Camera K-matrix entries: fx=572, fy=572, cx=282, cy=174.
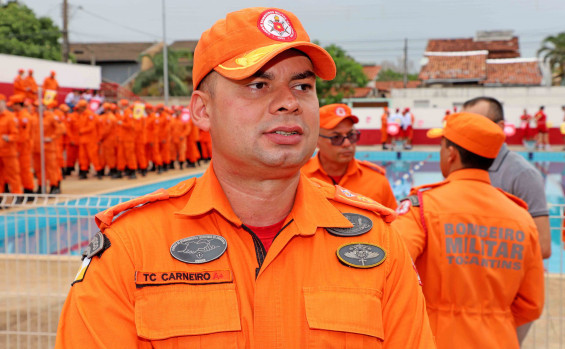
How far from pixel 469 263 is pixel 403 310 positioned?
3.94 ft

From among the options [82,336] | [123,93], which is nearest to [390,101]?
[123,93]

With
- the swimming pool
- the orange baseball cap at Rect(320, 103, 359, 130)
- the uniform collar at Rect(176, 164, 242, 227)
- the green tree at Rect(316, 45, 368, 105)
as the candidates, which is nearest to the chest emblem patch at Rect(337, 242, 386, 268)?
the uniform collar at Rect(176, 164, 242, 227)

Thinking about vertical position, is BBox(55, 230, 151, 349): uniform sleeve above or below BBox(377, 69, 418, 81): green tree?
Answer: below

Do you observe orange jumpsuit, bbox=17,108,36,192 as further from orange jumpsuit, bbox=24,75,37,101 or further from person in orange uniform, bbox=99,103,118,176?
orange jumpsuit, bbox=24,75,37,101

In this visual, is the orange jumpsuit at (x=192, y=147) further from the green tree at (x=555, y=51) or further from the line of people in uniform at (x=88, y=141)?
the green tree at (x=555, y=51)

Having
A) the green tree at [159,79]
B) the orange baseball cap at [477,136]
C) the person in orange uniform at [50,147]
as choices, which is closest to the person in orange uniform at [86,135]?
the person in orange uniform at [50,147]

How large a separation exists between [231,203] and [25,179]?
35.8 ft

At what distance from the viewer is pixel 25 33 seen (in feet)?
131

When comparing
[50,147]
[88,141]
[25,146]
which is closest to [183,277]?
[25,146]

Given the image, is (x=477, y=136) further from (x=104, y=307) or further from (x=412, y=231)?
(x=104, y=307)

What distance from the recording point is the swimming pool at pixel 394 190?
7.59 metres

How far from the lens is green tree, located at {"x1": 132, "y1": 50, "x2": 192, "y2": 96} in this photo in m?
40.7

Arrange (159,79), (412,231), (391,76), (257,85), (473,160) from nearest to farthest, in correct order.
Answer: (257,85) → (412,231) → (473,160) → (159,79) → (391,76)

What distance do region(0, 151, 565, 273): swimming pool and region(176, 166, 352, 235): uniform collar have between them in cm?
522
